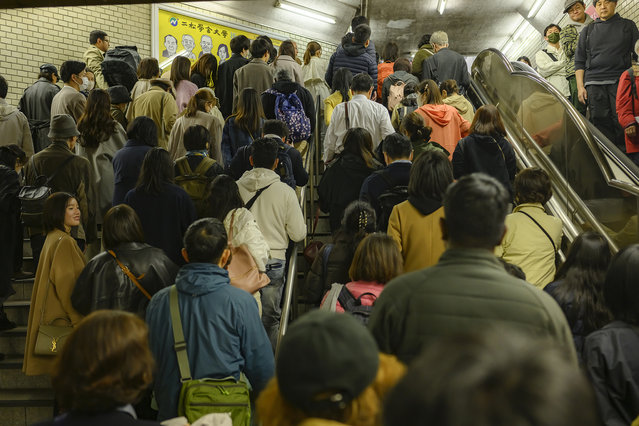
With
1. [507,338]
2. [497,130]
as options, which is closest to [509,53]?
[497,130]

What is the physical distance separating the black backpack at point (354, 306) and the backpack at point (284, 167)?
2.28 metres

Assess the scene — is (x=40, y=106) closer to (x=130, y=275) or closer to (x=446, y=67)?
(x=130, y=275)

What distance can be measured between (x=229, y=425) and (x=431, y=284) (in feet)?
3.38

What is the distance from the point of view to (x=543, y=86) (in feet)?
23.0

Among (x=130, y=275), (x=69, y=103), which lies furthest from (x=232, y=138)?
(x=130, y=275)

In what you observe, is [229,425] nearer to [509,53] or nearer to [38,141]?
[38,141]

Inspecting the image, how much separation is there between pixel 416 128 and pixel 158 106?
289 cm

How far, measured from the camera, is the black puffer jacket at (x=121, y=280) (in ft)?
12.1

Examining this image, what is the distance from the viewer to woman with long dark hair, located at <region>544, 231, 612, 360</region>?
10.7ft

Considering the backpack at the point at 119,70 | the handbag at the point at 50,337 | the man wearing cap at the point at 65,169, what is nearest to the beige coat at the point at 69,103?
the backpack at the point at 119,70

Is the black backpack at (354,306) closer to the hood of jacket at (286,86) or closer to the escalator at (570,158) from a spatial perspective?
the escalator at (570,158)

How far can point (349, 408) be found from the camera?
148 cm

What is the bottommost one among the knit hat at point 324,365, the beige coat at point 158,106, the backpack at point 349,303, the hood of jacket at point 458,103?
the backpack at point 349,303

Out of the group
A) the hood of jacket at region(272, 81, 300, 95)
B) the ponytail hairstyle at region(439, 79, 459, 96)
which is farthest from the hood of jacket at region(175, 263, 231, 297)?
the ponytail hairstyle at region(439, 79, 459, 96)
